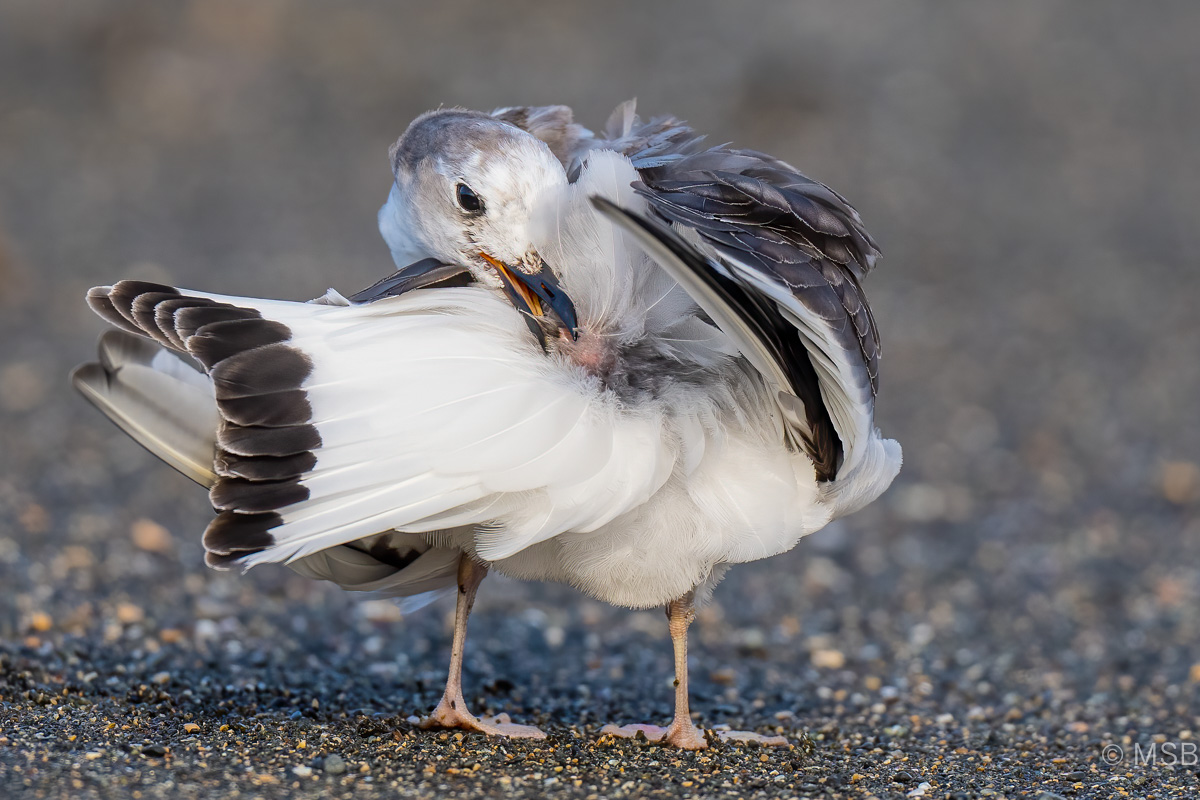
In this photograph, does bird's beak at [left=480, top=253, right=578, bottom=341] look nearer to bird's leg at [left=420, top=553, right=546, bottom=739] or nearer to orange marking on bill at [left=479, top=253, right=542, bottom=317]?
orange marking on bill at [left=479, top=253, right=542, bottom=317]

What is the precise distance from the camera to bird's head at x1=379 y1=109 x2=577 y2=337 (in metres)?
3.64

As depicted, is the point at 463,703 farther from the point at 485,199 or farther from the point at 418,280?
the point at 485,199

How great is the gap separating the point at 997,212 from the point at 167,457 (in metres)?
10.2

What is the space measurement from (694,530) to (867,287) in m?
8.01

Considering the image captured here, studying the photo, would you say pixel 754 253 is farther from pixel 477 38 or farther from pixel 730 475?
pixel 477 38

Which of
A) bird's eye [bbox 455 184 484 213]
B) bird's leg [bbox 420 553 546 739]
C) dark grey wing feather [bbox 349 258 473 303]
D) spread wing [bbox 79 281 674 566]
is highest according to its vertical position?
bird's eye [bbox 455 184 484 213]

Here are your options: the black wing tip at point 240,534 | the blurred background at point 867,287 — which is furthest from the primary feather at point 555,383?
the blurred background at point 867,287

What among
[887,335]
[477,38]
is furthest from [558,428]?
[477,38]

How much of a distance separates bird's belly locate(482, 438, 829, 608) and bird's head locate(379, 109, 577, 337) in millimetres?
603

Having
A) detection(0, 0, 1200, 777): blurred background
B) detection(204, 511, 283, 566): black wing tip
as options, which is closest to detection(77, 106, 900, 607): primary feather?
detection(204, 511, 283, 566): black wing tip

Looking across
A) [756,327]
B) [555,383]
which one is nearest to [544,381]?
[555,383]

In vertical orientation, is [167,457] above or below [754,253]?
below

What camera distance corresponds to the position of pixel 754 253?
3.15 metres

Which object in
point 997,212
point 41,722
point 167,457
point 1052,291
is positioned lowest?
point 41,722
